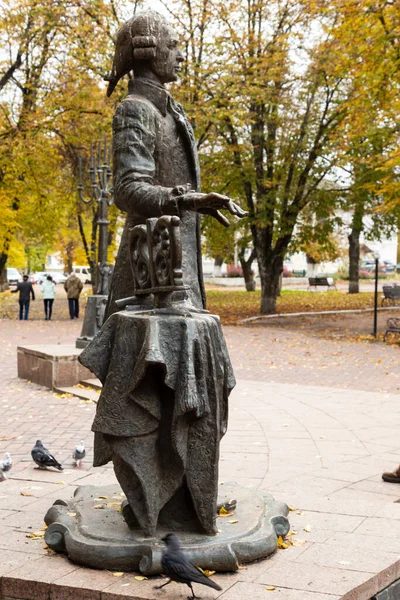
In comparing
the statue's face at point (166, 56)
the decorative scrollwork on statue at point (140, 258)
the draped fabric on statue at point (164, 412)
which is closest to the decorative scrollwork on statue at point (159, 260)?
the decorative scrollwork on statue at point (140, 258)

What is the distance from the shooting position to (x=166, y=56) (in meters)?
4.61

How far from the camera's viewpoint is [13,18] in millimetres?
26312

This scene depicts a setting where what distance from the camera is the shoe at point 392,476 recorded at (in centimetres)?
651

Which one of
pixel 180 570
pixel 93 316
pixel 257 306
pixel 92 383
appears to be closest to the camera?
pixel 180 570

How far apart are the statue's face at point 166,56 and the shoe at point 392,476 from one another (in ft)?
12.2

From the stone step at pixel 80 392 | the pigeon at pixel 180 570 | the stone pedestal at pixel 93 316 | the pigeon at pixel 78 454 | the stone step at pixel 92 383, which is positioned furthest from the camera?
the stone pedestal at pixel 93 316

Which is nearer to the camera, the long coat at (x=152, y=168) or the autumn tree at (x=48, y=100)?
the long coat at (x=152, y=168)

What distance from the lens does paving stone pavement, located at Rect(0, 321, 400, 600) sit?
12.5 feet

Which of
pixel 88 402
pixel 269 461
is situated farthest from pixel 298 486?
pixel 88 402

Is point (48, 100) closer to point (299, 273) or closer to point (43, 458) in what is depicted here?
point (43, 458)

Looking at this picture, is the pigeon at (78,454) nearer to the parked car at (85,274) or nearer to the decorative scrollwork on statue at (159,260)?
the decorative scrollwork on statue at (159,260)

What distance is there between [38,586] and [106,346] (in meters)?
1.26

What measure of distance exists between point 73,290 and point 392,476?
20.0 metres

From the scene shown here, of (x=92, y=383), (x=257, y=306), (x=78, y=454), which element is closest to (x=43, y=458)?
(x=78, y=454)
